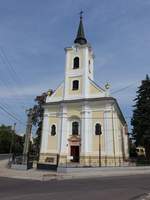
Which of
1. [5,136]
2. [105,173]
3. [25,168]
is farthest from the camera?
[5,136]

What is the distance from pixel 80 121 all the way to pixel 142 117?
892cm

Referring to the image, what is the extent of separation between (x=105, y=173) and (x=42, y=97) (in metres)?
30.0

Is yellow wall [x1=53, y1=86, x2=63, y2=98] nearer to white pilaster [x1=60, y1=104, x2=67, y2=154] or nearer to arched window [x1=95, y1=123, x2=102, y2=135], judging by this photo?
white pilaster [x1=60, y1=104, x2=67, y2=154]

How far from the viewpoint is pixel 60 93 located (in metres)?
44.1

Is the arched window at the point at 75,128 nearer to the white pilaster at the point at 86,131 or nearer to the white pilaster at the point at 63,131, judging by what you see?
the white pilaster at the point at 63,131

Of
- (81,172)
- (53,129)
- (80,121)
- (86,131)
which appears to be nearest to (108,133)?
(86,131)

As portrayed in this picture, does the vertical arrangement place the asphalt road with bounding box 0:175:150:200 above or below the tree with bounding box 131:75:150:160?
below

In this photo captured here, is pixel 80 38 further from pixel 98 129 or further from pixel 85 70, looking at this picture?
pixel 98 129

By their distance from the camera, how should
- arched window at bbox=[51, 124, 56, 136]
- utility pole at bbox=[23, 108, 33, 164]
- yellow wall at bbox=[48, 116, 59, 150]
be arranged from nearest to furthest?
utility pole at bbox=[23, 108, 33, 164]
yellow wall at bbox=[48, 116, 59, 150]
arched window at bbox=[51, 124, 56, 136]

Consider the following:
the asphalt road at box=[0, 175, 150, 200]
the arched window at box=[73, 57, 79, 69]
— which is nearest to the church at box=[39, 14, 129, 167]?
the arched window at box=[73, 57, 79, 69]

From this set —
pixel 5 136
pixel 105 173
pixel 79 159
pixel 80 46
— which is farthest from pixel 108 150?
pixel 5 136

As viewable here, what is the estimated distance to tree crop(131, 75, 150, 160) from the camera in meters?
36.9

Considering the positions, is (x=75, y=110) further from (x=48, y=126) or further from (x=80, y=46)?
(x=80, y=46)

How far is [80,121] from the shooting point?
1618 inches
